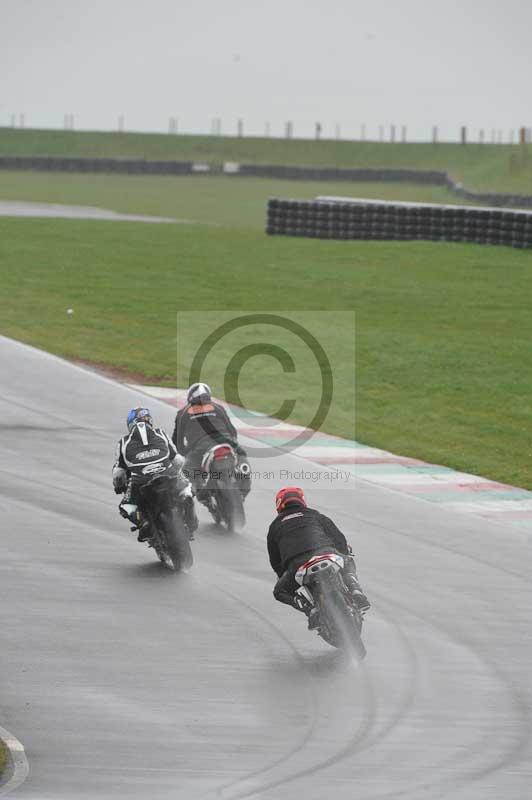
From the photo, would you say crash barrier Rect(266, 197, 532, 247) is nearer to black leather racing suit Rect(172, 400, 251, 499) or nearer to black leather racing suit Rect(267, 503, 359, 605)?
black leather racing suit Rect(172, 400, 251, 499)

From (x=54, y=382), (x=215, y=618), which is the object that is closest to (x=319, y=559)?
(x=215, y=618)

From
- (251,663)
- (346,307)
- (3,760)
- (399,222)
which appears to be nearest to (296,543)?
(251,663)

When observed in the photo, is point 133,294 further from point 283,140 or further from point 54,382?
point 283,140

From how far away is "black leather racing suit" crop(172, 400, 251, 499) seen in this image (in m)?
15.8

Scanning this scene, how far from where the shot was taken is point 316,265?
36.5 meters

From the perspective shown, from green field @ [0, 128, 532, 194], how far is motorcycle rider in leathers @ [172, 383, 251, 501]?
7574 cm

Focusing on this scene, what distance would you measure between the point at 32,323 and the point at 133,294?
153 inches

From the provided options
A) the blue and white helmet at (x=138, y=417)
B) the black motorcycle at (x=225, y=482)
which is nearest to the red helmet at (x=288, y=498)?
the blue and white helmet at (x=138, y=417)

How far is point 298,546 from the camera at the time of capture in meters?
12.1
